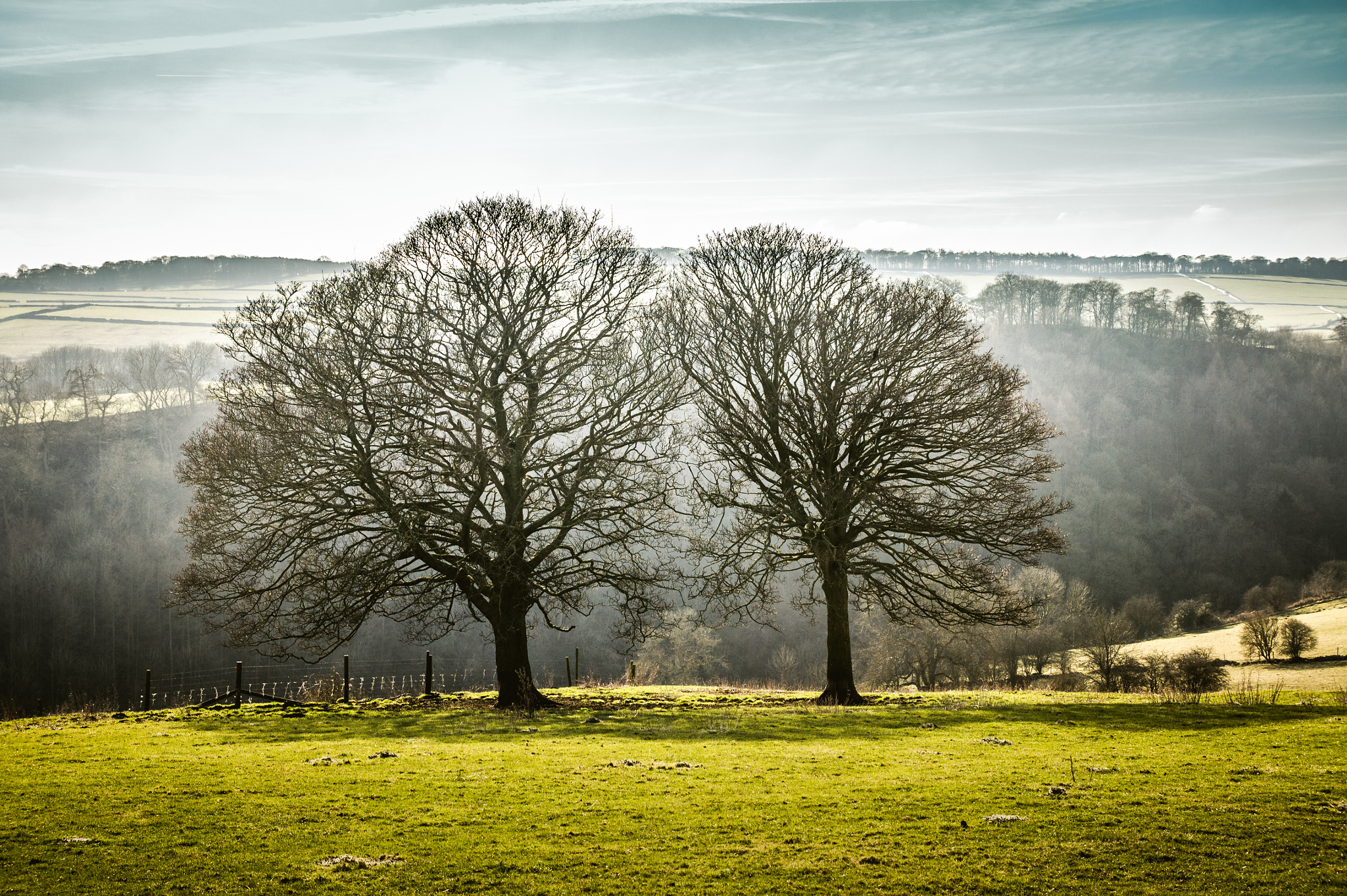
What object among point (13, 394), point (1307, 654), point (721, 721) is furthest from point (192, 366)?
point (1307, 654)

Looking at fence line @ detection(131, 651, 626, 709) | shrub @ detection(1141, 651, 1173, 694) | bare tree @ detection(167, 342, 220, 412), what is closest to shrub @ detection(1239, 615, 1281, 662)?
shrub @ detection(1141, 651, 1173, 694)

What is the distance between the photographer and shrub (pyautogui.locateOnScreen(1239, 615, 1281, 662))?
3558cm

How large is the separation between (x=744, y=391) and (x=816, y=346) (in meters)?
3.16

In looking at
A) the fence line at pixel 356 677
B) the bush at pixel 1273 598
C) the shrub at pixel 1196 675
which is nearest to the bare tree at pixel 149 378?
the fence line at pixel 356 677

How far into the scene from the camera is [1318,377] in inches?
4316

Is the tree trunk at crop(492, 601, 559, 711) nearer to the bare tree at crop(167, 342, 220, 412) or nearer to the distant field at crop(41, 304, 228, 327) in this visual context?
the bare tree at crop(167, 342, 220, 412)

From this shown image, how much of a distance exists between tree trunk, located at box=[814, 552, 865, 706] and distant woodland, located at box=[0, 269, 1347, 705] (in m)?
26.1

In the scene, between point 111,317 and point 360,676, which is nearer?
point 360,676

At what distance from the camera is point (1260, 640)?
1415 inches

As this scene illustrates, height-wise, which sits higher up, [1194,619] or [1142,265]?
[1142,265]

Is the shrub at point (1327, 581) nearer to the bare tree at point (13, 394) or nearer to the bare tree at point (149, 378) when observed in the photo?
the bare tree at point (149, 378)

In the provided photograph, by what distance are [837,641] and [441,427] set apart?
38.9 ft

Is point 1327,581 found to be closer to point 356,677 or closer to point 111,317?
point 356,677

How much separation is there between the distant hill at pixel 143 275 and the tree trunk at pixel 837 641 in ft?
388
